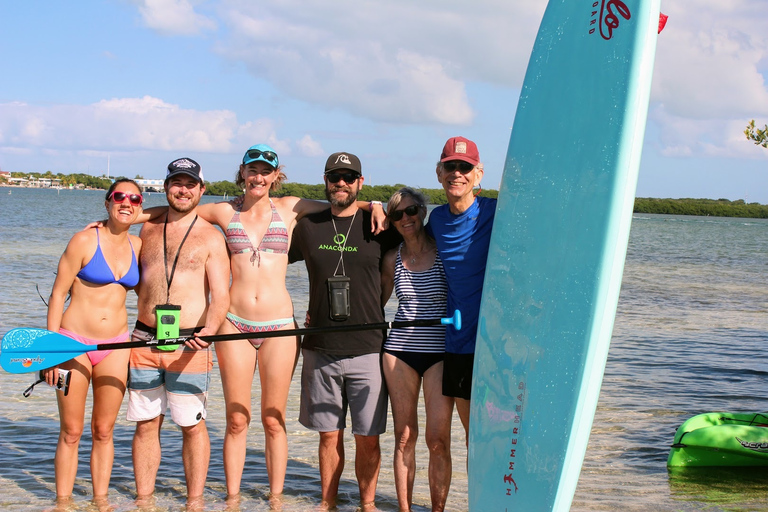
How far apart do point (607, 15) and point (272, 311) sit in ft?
8.20

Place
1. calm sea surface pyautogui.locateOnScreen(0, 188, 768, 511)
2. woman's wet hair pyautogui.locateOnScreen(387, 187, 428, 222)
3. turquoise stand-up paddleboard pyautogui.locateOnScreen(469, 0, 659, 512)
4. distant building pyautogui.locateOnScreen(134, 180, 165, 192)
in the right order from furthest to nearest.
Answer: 1. calm sea surface pyautogui.locateOnScreen(0, 188, 768, 511)
2. distant building pyautogui.locateOnScreen(134, 180, 165, 192)
3. woman's wet hair pyautogui.locateOnScreen(387, 187, 428, 222)
4. turquoise stand-up paddleboard pyautogui.locateOnScreen(469, 0, 659, 512)

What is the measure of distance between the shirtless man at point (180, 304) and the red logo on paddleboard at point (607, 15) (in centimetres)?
242

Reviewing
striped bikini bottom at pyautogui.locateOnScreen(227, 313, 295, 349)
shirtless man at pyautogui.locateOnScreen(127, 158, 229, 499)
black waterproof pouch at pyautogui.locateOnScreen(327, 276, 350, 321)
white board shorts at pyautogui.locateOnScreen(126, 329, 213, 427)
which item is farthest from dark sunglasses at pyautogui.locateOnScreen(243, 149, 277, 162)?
white board shorts at pyautogui.locateOnScreen(126, 329, 213, 427)

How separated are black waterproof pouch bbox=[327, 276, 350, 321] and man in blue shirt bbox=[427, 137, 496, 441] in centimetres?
60

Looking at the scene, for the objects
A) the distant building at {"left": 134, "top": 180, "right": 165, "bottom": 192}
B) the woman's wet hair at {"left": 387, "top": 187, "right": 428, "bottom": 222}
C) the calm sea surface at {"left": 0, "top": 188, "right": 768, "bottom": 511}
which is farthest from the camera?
the calm sea surface at {"left": 0, "top": 188, "right": 768, "bottom": 511}

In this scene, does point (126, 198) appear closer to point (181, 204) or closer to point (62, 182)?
point (181, 204)

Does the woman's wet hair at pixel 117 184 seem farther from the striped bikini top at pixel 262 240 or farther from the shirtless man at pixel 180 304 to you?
the striped bikini top at pixel 262 240

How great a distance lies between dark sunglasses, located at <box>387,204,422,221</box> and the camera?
4.38 meters

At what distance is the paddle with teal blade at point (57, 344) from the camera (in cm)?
422

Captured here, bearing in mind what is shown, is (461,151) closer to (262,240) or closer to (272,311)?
(262,240)

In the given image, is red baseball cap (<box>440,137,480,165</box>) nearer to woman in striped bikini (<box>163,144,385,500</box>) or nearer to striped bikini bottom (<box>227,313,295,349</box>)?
woman in striped bikini (<box>163,144,385,500</box>)

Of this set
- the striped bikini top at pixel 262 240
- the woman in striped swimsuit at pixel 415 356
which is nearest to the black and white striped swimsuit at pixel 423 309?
the woman in striped swimsuit at pixel 415 356

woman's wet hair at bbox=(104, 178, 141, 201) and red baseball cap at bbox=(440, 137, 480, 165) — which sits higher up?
red baseball cap at bbox=(440, 137, 480, 165)

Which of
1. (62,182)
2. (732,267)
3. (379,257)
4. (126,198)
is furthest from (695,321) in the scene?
(62,182)
